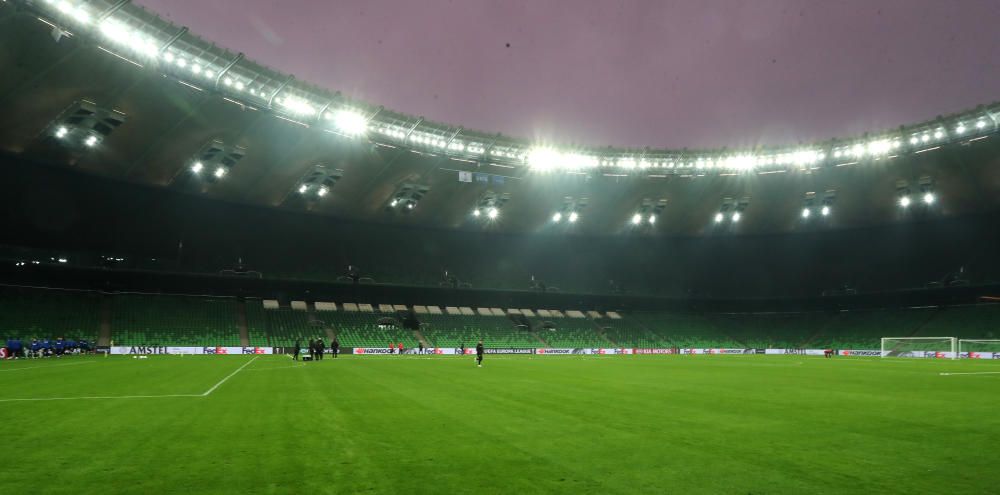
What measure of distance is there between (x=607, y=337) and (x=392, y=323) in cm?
2605

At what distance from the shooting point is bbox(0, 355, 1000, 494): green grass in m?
6.41

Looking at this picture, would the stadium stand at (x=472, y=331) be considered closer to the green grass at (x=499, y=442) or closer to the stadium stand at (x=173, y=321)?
the stadium stand at (x=173, y=321)

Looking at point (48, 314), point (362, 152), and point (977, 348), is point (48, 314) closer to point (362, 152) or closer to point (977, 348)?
point (362, 152)

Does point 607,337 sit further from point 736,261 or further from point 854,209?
point 854,209

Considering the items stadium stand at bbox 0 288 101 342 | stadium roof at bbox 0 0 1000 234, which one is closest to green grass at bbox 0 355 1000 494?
stadium roof at bbox 0 0 1000 234

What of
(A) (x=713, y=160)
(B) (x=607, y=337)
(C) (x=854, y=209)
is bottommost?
(B) (x=607, y=337)

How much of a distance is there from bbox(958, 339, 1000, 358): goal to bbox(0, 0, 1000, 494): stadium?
0.29m

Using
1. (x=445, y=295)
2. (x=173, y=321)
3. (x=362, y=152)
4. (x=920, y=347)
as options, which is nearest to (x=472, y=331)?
(x=445, y=295)

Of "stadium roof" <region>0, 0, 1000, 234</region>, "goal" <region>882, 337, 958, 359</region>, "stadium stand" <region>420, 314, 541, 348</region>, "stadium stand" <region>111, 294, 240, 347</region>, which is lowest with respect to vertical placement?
"goal" <region>882, 337, 958, 359</region>

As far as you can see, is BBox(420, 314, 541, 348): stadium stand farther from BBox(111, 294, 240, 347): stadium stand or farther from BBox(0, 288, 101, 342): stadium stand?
BBox(0, 288, 101, 342): stadium stand

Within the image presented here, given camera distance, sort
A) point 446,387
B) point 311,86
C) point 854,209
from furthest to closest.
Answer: point 854,209, point 311,86, point 446,387

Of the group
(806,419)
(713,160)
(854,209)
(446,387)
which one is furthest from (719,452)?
(854,209)

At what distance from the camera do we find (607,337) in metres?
68.9

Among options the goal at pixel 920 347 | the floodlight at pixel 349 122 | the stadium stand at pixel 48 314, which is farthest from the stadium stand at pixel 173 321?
the goal at pixel 920 347
